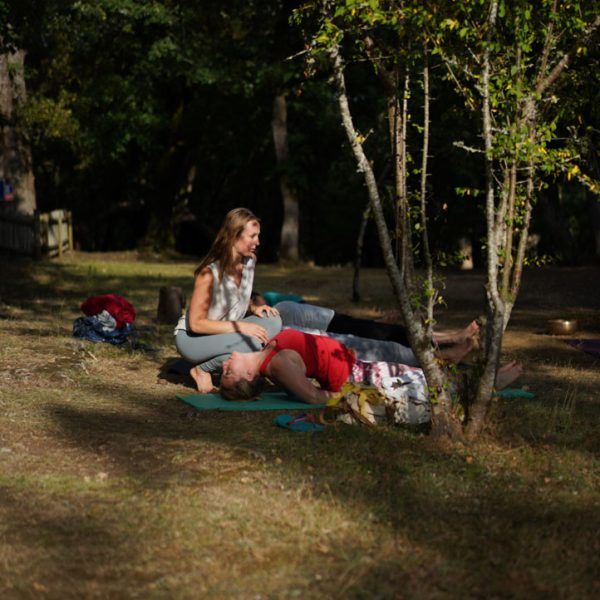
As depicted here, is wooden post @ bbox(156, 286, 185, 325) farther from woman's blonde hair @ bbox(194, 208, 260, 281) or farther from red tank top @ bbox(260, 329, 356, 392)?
red tank top @ bbox(260, 329, 356, 392)

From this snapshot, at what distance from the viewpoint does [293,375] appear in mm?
6824

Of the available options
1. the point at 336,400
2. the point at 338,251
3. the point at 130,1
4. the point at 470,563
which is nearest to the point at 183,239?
the point at 338,251

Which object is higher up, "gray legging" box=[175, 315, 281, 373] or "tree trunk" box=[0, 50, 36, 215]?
"tree trunk" box=[0, 50, 36, 215]

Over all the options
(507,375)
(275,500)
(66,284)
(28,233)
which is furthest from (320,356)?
(28,233)

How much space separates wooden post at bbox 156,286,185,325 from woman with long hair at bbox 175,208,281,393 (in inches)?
160

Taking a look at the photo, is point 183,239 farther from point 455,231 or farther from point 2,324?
point 2,324

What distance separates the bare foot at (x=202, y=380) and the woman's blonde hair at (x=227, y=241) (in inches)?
28.7

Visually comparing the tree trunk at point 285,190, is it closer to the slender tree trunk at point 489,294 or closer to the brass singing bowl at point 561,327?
the brass singing bowl at point 561,327

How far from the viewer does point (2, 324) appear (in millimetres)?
11438

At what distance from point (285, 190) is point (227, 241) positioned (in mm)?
17788

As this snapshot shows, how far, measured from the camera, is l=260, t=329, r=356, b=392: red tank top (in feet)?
22.6

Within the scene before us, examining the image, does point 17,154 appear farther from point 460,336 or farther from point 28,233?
point 460,336

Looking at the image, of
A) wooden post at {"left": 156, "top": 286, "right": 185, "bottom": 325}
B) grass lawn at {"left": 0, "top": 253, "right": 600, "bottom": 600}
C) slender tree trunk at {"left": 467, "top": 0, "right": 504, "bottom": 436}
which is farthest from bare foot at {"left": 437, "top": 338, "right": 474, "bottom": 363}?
wooden post at {"left": 156, "top": 286, "right": 185, "bottom": 325}

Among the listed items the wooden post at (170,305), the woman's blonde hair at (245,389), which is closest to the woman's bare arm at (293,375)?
the woman's blonde hair at (245,389)
